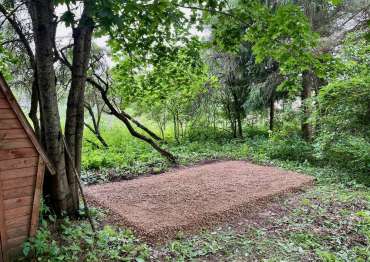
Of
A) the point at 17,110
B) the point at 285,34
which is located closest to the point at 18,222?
the point at 17,110

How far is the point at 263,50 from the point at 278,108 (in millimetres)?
6645

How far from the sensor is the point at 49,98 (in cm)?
317

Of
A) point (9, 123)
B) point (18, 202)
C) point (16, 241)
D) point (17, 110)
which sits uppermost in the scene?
point (17, 110)

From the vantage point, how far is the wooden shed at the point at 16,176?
251cm

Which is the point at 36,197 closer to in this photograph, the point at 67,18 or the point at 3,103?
the point at 3,103

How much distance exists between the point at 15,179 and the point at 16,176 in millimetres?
28

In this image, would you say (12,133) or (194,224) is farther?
(194,224)

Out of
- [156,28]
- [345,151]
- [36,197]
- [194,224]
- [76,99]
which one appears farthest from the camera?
[345,151]

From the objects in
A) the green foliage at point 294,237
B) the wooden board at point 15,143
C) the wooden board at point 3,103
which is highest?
the wooden board at point 3,103

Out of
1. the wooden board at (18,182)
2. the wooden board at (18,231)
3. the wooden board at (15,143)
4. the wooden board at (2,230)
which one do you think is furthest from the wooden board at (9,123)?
the wooden board at (18,231)

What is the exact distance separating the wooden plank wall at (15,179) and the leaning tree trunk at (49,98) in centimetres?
54

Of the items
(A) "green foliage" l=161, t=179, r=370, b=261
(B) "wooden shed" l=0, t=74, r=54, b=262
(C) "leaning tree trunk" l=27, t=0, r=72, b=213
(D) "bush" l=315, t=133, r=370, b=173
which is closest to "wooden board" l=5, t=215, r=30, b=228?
(B) "wooden shed" l=0, t=74, r=54, b=262

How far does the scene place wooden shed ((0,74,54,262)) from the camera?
251 centimetres

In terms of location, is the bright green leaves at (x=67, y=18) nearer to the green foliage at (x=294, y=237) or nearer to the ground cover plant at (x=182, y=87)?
the ground cover plant at (x=182, y=87)
